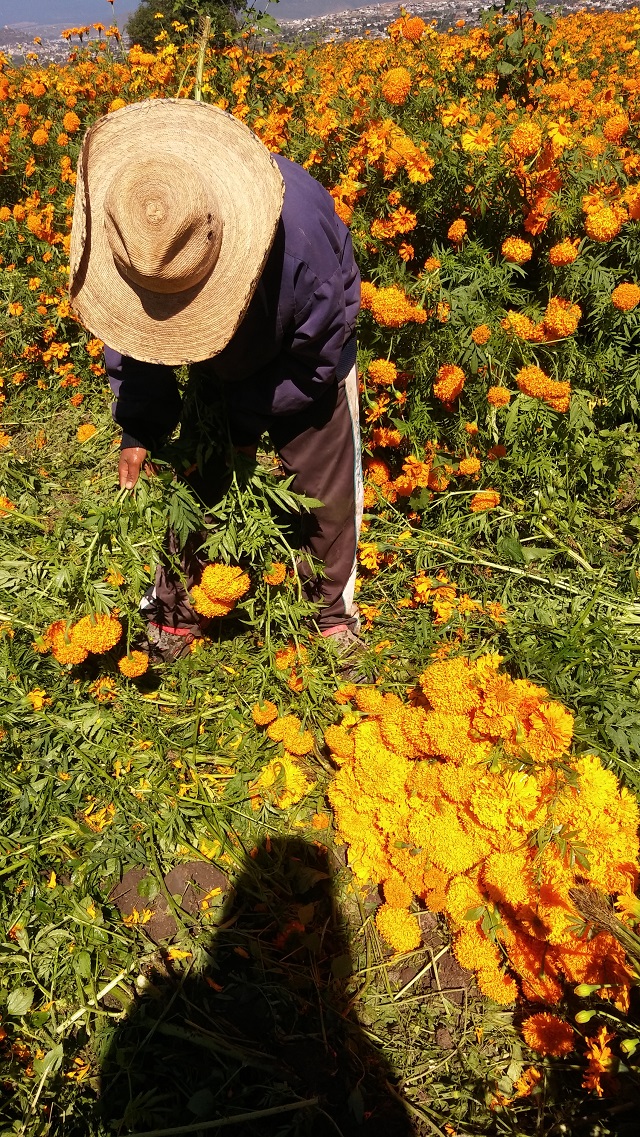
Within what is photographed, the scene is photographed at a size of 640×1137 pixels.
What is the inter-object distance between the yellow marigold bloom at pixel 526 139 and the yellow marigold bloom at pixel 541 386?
0.85 m

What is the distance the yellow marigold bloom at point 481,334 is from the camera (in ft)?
8.68

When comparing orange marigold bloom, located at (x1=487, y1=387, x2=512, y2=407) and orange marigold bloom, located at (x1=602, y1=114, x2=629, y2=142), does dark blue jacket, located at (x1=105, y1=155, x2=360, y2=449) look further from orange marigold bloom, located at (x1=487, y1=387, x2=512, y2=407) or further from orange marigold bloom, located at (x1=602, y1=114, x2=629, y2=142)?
orange marigold bloom, located at (x1=602, y1=114, x2=629, y2=142)

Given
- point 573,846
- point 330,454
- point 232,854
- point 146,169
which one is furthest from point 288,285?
point 232,854

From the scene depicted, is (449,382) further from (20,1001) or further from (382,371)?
(20,1001)

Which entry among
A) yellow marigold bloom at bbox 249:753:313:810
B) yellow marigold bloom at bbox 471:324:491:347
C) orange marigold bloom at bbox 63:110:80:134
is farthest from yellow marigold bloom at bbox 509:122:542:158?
orange marigold bloom at bbox 63:110:80:134

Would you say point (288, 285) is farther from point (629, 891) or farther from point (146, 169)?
point (629, 891)

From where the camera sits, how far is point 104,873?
6.83 ft

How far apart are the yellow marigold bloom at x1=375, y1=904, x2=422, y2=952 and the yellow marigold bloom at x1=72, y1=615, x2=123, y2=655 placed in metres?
1.22

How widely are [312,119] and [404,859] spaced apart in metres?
3.54

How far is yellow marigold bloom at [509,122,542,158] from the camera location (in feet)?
7.95

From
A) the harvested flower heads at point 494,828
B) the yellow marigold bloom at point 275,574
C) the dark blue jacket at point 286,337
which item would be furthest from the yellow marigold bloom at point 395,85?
the harvested flower heads at point 494,828

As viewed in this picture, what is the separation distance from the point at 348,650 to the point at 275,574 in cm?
69

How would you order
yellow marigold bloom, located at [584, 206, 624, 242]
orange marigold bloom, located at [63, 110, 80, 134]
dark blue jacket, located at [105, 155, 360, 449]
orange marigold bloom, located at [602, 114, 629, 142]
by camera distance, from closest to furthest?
1. dark blue jacket, located at [105, 155, 360, 449]
2. yellow marigold bloom, located at [584, 206, 624, 242]
3. orange marigold bloom, located at [602, 114, 629, 142]
4. orange marigold bloom, located at [63, 110, 80, 134]

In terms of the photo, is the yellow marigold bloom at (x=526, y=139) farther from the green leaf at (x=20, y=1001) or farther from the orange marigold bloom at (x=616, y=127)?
the green leaf at (x=20, y=1001)
